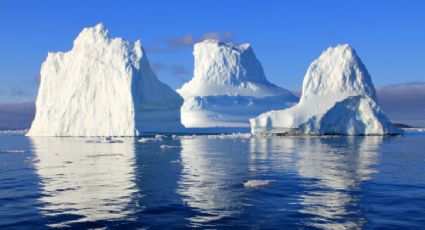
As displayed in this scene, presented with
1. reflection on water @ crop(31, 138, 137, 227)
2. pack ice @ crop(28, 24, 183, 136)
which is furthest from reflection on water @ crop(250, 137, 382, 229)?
pack ice @ crop(28, 24, 183, 136)

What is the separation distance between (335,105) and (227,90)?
163 ft

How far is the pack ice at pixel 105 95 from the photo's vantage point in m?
60.2

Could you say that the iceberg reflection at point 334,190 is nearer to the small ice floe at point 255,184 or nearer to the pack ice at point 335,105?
the small ice floe at point 255,184

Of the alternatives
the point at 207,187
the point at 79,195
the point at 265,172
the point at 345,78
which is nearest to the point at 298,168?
the point at 265,172

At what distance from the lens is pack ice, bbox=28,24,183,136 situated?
60188mm

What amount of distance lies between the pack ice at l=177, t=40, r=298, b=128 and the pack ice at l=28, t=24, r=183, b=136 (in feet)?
85.3

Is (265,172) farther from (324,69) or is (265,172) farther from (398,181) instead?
(324,69)

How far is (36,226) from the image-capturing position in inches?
391

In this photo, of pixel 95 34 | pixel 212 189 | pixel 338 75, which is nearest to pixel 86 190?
pixel 212 189

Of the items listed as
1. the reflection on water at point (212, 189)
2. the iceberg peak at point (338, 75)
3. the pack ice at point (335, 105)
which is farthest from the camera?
the iceberg peak at point (338, 75)

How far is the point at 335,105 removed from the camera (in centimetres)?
5572

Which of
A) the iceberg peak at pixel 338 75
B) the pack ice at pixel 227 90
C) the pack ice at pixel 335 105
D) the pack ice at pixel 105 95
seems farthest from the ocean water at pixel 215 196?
the pack ice at pixel 227 90

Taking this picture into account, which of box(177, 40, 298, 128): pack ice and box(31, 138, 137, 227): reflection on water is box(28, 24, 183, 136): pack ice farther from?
box(31, 138, 137, 227): reflection on water

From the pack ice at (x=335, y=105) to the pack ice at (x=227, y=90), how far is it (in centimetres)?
3125
